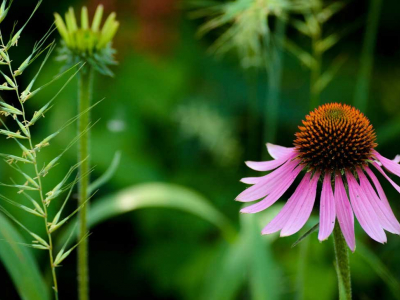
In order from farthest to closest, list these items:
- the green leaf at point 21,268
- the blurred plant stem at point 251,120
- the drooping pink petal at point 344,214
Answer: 1. the blurred plant stem at point 251,120
2. the green leaf at point 21,268
3. the drooping pink petal at point 344,214

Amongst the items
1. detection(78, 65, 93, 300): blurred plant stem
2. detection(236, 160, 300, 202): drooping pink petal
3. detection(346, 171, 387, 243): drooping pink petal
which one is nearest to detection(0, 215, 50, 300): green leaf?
detection(78, 65, 93, 300): blurred plant stem

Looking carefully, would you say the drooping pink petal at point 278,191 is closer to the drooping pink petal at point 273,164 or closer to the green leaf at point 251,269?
the drooping pink petal at point 273,164

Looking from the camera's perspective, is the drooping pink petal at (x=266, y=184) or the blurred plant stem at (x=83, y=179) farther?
the blurred plant stem at (x=83, y=179)

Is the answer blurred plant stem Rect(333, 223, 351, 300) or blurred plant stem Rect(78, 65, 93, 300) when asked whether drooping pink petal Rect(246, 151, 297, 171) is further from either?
blurred plant stem Rect(78, 65, 93, 300)

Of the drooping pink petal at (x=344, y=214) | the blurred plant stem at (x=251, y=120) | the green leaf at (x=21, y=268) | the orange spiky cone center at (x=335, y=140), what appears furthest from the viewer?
the blurred plant stem at (x=251, y=120)

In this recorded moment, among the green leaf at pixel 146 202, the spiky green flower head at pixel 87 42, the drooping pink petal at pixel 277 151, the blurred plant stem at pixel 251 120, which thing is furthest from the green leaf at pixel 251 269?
the blurred plant stem at pixel 251 120

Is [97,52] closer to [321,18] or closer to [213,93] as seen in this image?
[321,18]

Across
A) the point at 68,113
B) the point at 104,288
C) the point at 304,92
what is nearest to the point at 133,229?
the point at 104,288
